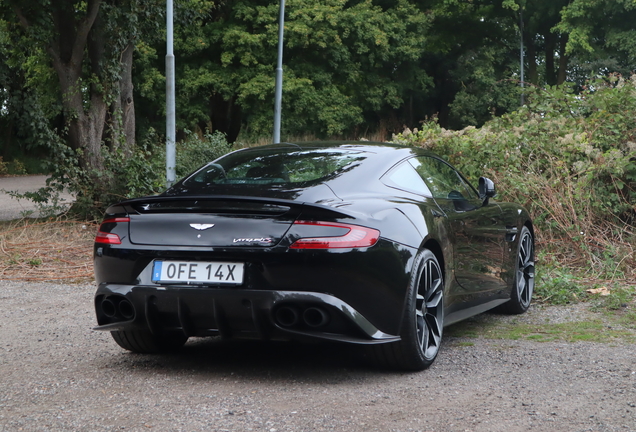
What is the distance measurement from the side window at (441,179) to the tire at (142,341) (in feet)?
6.29

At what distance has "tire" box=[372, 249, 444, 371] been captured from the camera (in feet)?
14.5

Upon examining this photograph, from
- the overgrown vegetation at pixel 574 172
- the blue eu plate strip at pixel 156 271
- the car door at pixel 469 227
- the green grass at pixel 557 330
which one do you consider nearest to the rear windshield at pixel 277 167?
the car door at pixel 469 227

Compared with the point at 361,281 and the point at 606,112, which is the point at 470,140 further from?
the point at 361,281

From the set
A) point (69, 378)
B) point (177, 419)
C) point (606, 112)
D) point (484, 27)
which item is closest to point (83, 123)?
point (606, 112)

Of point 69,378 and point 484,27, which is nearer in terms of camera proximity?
point 69,378

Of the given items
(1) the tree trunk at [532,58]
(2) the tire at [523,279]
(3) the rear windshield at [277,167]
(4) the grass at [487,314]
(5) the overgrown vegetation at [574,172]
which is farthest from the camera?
(1) the tree trunk at [532,58]

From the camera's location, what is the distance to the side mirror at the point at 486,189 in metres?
6.12

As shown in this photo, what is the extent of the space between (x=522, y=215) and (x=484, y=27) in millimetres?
41287

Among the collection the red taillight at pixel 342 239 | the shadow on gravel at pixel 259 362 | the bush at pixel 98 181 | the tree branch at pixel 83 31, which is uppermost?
the tree branch at pixel 83 31

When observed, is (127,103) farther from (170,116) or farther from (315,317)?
(315,317)

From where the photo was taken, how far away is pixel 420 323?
15.3 ft

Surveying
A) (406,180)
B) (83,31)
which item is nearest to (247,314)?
(406,180)

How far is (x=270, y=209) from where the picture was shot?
13.8 feet

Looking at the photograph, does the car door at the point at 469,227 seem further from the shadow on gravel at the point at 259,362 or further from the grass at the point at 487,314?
the shadow on gravel at the point at 259,362
